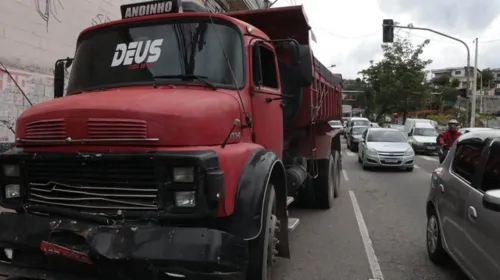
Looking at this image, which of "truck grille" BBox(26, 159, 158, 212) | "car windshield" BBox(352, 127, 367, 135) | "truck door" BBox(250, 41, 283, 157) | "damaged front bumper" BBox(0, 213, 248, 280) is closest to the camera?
"damaged front bumper" BBox(0, 213, 248, 280)

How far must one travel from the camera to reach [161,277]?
2.99 m

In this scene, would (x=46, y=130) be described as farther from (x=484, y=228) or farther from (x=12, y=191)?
(x=484, y=228)

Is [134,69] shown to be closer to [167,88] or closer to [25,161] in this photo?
[167,88]

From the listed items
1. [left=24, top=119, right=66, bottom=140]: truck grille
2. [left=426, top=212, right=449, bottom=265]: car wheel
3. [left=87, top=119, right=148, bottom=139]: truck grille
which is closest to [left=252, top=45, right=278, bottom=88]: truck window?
[left=87, top=119, right=148, bottom=139]: truck grille

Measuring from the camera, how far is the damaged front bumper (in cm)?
286

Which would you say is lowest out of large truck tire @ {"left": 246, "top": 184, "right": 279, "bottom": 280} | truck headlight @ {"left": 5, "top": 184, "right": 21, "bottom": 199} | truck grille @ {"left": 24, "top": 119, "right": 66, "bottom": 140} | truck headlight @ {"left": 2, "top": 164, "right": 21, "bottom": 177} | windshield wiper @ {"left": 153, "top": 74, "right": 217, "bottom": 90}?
large truck tire @ {"left": 246, "top": 184, "right": 279, "bottom": 280}

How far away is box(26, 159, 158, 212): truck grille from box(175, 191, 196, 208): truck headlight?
0.17m

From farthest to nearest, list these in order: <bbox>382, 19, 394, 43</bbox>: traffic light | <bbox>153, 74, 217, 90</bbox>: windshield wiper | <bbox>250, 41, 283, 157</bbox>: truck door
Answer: <bbox>382, 19, 394, 43</bbox>: traffic light < <bbox>250, 41, 283, 157</bbox>: truck door < <bbox>153, 74, 217, 90</bbox>: windshield wiper

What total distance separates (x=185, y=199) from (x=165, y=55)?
1555mm

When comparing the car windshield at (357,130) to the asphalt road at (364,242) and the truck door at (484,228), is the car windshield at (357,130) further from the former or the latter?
the truck door at (484,228)

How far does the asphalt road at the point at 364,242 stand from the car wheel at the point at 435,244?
103 mm

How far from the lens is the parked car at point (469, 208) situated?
3.51 m

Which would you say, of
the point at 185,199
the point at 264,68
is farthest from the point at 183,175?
the point at 264,68

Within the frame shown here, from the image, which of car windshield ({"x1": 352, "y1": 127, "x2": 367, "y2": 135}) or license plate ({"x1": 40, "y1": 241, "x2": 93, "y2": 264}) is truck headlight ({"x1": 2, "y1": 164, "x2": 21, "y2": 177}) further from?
car windshield ({"x1": 352, "y1": 127, "x2": 367, "y2": 135})
